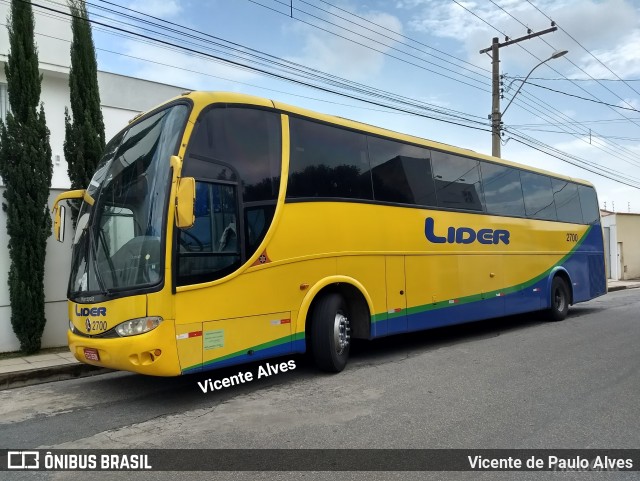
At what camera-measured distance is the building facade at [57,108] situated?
29.2ft

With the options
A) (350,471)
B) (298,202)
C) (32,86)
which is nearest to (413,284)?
(298,202)

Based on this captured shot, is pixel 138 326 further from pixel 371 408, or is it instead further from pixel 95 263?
pixel 371 408

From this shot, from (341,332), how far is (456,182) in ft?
13.7

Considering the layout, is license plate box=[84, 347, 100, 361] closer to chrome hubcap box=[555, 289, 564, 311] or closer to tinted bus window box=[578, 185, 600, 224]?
chrome hubcap box=[555, 289, 564, 311]

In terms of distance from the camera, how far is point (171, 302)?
18.2ft

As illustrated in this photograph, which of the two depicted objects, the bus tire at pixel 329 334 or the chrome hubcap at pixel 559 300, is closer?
the bus tire at pixel 329 334

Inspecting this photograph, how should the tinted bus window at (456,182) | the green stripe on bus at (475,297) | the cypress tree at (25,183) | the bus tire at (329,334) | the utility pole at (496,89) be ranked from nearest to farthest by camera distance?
1. the bus tire at (329,334)
2. the green stripe on bus at (475,297)
3. the cypress tree at (25,183)
4. the tinted bus window at (456,182)
5. the utility pole at (496,89)

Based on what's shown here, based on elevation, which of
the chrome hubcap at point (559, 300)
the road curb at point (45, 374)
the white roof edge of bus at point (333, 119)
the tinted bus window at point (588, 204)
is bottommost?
the road curb at point (45, 374)

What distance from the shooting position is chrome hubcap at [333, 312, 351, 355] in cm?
732

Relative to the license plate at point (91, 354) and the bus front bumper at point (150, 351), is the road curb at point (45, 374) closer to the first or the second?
the license plate at point (91, 354)

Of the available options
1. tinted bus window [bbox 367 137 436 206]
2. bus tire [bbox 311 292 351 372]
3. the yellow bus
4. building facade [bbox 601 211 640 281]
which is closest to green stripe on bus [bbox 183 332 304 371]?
the yellow bus

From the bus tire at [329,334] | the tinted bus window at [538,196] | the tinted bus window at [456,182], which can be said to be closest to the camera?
the bus tire at [329,334]

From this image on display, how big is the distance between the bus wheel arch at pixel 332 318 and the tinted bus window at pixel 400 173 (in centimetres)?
158

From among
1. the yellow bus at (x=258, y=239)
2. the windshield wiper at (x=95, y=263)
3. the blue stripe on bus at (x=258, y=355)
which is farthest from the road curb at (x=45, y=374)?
the blue stripe on bus at (x=258, y=355)
